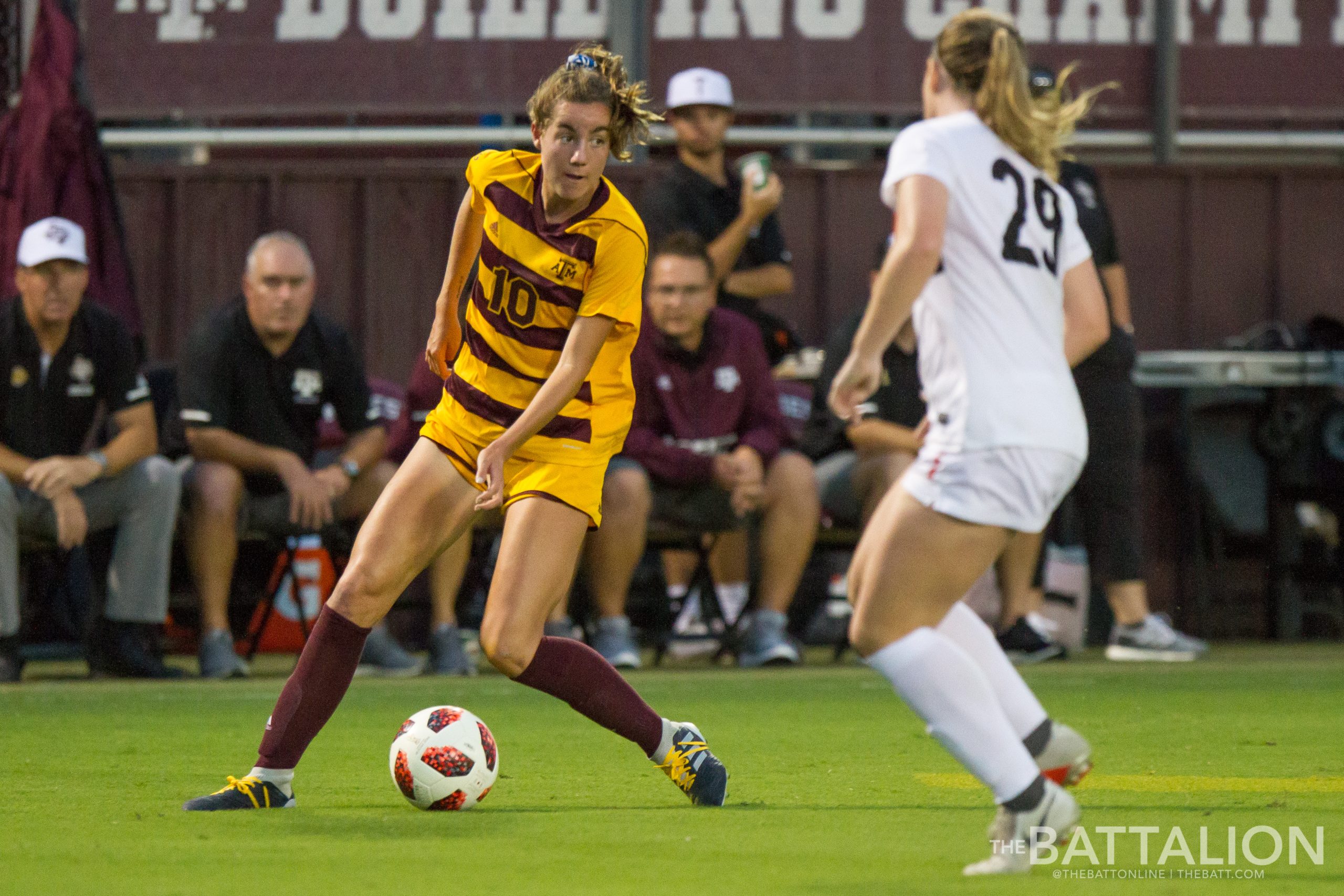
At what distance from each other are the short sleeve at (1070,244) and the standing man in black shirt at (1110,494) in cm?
488

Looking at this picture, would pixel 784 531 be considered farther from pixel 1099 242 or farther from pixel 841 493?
pixel 1099 242

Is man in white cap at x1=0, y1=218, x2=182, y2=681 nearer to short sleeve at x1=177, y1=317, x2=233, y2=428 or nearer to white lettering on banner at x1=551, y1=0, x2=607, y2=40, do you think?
short sleeve at x1=177, y1=317, x2=233, y2=428

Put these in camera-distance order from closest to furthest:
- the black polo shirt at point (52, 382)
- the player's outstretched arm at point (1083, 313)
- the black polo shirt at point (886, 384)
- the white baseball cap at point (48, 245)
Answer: the player's outstretched arm at point (1083, 313) < the white baseball cap at point (48, 245) < the black polo shirt at point (52, 382) < the black polo shirt at point (886, 384)

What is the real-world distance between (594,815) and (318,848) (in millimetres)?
785

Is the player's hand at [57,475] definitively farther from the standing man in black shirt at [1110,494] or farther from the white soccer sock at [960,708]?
the white soccer sock at [960,708]

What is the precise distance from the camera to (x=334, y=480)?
28.5 ft

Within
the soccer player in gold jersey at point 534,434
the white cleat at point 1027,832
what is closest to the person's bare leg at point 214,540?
the soccer player in gold jersey at point 534,434

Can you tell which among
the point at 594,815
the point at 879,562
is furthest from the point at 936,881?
the point at 594,815

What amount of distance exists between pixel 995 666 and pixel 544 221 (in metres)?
1.72

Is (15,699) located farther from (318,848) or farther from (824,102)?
→ (824,102)

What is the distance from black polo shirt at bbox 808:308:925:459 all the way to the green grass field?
1556 mm

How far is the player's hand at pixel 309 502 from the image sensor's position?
8562mm

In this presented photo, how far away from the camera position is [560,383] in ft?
15.8

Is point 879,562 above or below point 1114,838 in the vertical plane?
above
